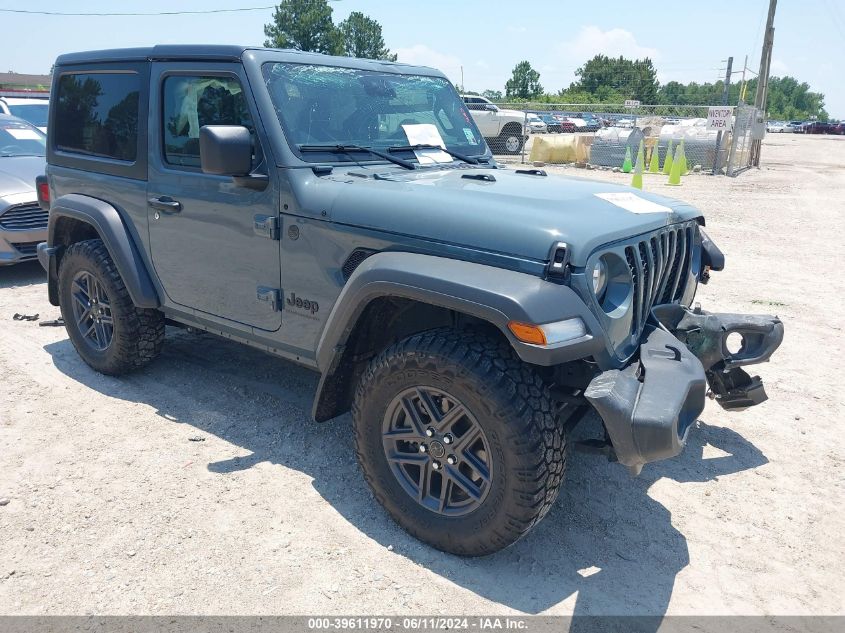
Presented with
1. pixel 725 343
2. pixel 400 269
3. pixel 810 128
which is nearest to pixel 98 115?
pixel 400 269

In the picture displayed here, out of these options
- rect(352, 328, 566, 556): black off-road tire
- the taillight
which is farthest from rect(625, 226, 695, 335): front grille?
the taillight

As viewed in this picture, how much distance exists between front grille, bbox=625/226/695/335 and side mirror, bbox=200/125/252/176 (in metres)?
1.80

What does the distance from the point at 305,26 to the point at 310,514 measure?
59913mm

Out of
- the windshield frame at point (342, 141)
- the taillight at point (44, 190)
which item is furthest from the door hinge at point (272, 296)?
the taillight at point (44, 190)

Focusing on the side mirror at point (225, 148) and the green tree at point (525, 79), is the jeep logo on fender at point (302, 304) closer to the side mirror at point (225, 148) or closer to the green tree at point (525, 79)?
the side mirror at point (225, 148)

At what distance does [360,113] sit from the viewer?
12.3 feet

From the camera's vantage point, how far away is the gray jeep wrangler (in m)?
2.60

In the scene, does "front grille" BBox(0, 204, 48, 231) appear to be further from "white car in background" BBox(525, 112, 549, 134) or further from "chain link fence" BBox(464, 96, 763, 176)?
"white car in background" BBox(525, 112, 549, 134)

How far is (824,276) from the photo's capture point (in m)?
7.75

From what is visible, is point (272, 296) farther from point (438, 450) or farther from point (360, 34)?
point (360, 34)

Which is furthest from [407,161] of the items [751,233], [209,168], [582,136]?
[582,136]

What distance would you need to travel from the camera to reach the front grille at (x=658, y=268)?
116 inches

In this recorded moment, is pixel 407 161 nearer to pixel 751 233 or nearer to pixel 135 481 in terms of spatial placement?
pixel 135 481

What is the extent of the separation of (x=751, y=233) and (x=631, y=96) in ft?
162
